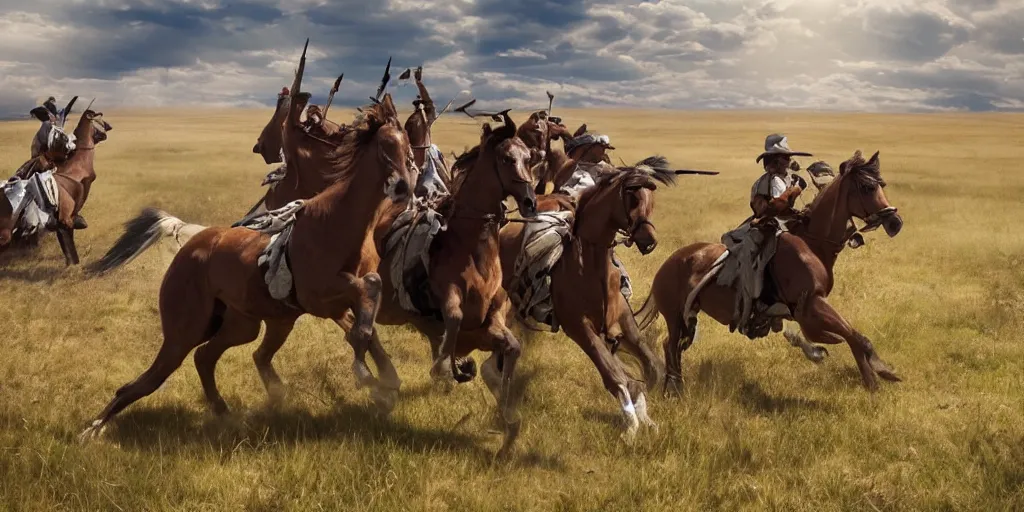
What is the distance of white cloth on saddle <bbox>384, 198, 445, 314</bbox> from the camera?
6500 millimetres

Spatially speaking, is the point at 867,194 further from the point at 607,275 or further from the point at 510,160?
the point at 510,160

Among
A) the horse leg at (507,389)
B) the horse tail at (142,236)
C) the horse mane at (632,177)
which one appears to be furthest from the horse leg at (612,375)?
the horse tail at (142,236)

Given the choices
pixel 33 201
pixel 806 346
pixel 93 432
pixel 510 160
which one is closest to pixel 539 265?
pixel 510 160

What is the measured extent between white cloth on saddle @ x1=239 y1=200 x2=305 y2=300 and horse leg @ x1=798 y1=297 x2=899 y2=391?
16.4 feet

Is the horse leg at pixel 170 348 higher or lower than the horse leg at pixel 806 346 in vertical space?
higher

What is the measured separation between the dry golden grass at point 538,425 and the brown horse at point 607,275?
481mm

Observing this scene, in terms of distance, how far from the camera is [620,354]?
923 centimetres

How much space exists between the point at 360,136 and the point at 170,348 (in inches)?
94.3

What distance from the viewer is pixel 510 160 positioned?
6.06 m

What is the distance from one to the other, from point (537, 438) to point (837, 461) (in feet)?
7.72

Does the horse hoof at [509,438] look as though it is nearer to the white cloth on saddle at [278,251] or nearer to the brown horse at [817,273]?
the white cloth on saddle at [278,251]

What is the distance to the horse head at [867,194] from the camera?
7570 mm

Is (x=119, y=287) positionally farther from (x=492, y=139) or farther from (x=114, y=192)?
(x=114, y=192)

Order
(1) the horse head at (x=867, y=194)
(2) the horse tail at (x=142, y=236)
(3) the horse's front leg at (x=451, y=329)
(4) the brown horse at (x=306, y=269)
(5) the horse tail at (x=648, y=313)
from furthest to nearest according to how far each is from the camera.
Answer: (5) the horse tail at (x=648, y=313)
(2) the horse tail at (x=142, y=236)
(1) the horse head at (x=867, y=194)
(3) the horse's front leg at (x=451, y=329)
(4) the brown horse at (x=306, y=269)
